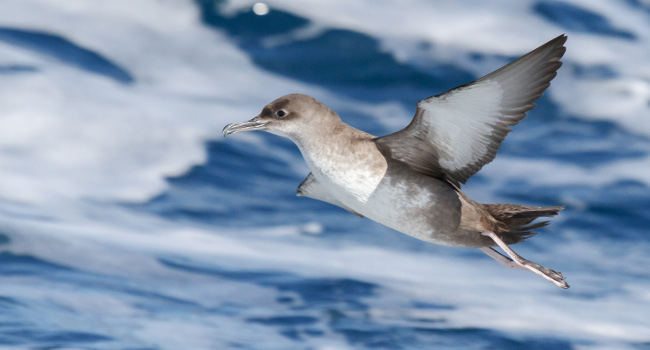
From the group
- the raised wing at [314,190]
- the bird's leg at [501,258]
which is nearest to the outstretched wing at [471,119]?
the bird's leg at [501,258]

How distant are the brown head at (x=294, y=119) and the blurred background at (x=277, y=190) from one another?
1187 cm

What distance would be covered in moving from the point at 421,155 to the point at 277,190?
55.6 feet

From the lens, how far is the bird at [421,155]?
5.19 meters

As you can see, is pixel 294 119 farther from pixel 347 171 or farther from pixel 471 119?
pixel 471 119

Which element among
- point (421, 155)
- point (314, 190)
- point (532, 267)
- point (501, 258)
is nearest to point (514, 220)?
→ point (501, 258)

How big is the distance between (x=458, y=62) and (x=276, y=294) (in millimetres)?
8553

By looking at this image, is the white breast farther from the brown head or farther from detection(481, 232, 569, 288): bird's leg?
detection(481, 232, 569, 288): bird's leg

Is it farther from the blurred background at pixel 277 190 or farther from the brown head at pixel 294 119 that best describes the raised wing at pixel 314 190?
the blurred background at pixel 277 190

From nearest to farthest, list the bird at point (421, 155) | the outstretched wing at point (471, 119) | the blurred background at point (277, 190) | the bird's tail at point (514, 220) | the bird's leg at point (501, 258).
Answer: the outstretched wing at point (471, 119) < the bird at point (421, 155) < the bird's tail at point (514, 220) < the bird's leg at point (501, 258) < the blurred background at point (277, 190)

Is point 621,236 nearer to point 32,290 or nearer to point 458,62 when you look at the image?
point 458,62

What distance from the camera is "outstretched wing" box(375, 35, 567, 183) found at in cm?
486

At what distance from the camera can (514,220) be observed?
5.90 meters

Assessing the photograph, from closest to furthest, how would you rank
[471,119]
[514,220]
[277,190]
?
1. [471,119]
2. [514,220]
3. [277,190]

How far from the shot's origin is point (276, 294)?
65.0ft
